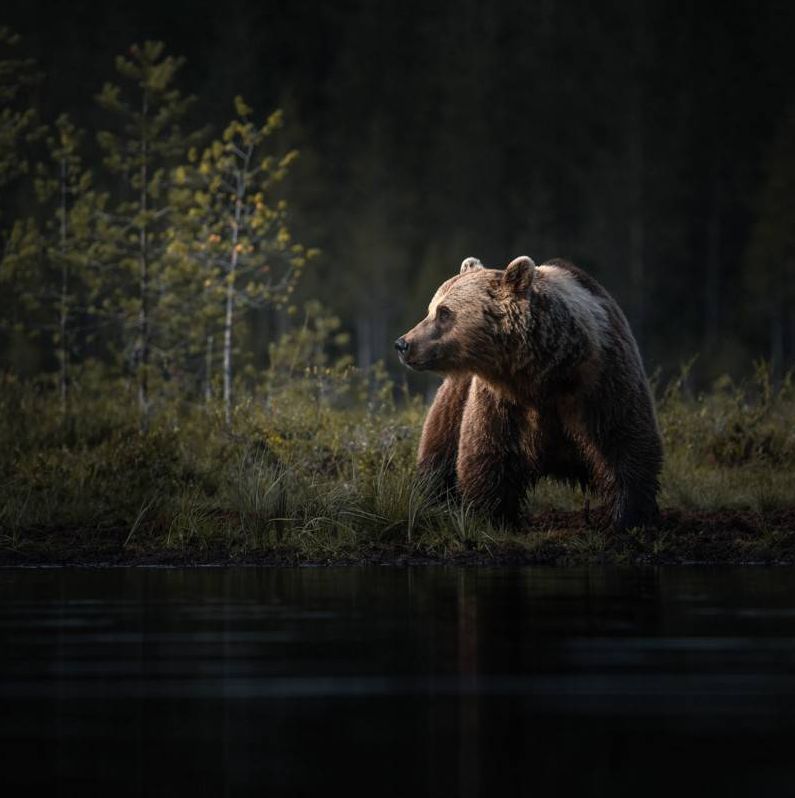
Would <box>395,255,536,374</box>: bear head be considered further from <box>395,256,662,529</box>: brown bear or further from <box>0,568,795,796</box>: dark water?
<box>0,568,795,796</box>: dark water

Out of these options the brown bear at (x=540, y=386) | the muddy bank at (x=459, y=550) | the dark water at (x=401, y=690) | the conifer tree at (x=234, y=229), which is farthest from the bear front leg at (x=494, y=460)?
the conifer tree at (x=234, y=229)

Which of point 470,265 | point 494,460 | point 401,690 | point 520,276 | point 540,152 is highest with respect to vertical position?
point 540,152

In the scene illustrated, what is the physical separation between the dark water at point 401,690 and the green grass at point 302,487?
1913mm

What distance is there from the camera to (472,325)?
10.3m

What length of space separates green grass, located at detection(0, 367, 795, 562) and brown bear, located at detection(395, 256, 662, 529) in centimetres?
32

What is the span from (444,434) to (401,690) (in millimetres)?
6428

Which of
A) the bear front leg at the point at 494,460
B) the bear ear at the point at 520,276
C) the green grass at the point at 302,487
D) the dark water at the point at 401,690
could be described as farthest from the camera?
the bear front leg at the point at 494,460

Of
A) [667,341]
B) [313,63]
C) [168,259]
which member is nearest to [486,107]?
[667,341]

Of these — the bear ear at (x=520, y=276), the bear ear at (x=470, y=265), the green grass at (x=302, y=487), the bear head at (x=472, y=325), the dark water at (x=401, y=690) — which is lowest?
the dark water at (x=401, y=690)

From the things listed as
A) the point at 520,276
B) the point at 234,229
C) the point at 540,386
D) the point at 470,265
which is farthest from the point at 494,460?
the point at 234,229

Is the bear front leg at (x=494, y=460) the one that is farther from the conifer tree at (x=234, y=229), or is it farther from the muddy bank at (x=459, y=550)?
the conifer tree at (x=234, y=229)

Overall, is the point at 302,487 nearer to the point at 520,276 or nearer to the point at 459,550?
the point at 459,550

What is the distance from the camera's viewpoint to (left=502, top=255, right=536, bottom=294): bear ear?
33.7ft

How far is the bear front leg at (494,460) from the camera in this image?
10.6 m
